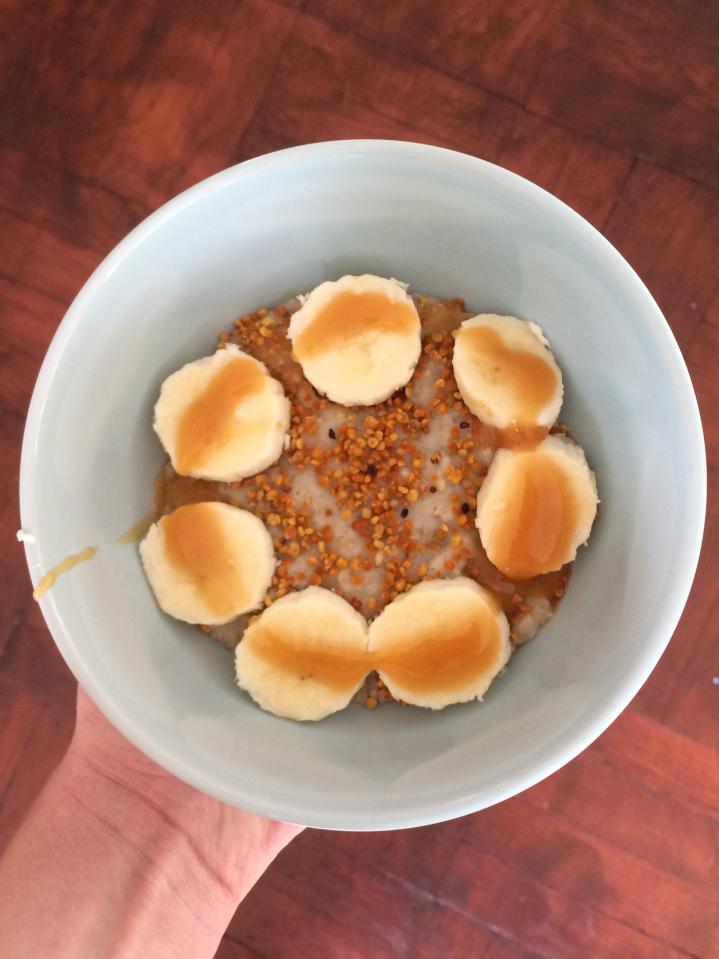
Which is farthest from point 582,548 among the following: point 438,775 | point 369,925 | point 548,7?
point 548,7

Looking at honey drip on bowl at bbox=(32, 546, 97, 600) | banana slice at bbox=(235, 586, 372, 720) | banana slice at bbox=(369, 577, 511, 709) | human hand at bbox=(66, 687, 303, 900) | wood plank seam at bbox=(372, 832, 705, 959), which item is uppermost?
banana slice at bbox=(369, 577, 511, 709)

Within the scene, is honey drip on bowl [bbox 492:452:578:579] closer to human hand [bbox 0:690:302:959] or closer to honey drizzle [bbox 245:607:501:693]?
honey drizzle [bbox 245:607:501:693]

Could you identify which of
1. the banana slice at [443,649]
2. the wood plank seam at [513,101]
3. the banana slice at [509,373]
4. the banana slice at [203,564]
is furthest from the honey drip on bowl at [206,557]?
the wood plank seam at [513,101]

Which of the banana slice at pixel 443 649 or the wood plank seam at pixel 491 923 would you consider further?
the wood plank seam at pixel 491 923

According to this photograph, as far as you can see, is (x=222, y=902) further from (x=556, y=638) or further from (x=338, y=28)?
(x=338, y=28)

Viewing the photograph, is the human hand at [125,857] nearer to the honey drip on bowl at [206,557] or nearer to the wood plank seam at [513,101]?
the honey drip on bowl at [206,557]

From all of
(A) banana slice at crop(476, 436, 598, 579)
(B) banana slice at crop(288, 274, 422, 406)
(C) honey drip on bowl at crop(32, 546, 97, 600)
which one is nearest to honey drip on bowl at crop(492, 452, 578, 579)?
(A) banana slice at crop(476, 436, 598, 579)
